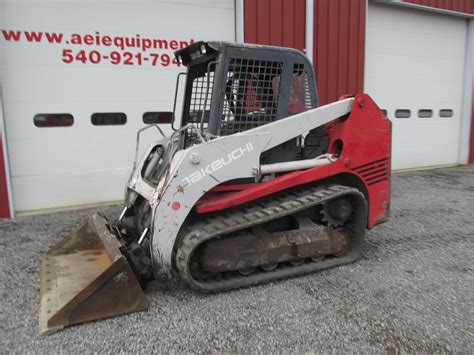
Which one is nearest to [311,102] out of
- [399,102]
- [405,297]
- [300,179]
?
[300,179]

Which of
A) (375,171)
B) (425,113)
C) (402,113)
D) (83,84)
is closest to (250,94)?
(375,171)

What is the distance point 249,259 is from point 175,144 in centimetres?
131

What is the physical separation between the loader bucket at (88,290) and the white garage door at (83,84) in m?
2.90

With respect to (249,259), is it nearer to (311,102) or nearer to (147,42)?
(311,102)

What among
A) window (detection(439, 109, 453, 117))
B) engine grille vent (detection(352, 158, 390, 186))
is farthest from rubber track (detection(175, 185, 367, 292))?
window (detection(439, 109, 453, 117))

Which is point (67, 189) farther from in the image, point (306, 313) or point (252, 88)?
point (306, 313)

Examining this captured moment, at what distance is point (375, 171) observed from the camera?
12.9ft

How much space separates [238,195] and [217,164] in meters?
Answer: 0.33

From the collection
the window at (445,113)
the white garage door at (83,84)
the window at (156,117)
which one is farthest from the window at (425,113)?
the window at (156,117)

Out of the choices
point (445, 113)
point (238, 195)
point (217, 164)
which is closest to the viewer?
point (217, 164)

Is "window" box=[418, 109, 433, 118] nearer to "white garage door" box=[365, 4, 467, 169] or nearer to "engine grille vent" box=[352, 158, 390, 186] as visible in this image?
"white garage door" box=[365, 4, 467, 169]

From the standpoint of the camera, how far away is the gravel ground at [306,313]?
2510 millimetres

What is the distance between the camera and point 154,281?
3.42 meters

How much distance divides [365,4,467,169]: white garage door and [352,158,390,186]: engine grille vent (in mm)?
5598
